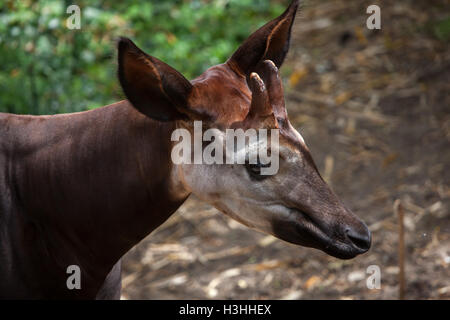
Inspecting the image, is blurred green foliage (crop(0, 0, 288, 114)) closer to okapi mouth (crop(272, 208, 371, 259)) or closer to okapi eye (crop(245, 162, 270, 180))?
okapi eye (crop(245, 162, 270, 180))

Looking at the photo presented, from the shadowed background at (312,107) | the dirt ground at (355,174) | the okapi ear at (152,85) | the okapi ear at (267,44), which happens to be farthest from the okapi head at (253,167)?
the shadowed background at (312,107)

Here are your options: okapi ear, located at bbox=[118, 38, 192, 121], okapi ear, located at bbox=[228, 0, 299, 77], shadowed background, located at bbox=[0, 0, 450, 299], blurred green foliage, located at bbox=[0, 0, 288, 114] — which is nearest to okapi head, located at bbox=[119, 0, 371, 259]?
okapi ear, located at bbox=[118, 38, 192, 121]

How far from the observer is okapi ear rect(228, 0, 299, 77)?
11.1 ft

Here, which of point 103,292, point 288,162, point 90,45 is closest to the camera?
point 288,162

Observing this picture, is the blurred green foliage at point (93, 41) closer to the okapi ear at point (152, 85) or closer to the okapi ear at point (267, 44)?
the okapi ear at point (267, 44)

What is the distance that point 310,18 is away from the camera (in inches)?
381

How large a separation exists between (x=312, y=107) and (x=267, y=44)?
4.65 m

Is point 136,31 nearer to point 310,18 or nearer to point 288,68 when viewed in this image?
point 288,68

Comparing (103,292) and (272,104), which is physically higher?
(272,104)

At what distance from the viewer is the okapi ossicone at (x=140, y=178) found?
299 centimetres

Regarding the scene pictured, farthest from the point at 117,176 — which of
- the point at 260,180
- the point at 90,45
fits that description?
the point at 90,45

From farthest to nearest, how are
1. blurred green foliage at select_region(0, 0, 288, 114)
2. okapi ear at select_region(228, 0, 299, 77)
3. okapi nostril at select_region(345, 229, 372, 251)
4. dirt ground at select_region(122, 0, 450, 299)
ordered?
blurred green foliage at select_region(0, 0, 288, 114) < dirt ground at select_region(122, 0, 450, 299) < okapi ear at select_region(228, 0, 299, 77) < okapi nostril at select_region(345, 229, 372, 251)

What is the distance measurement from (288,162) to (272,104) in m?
0.29

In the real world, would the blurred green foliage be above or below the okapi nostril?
above
